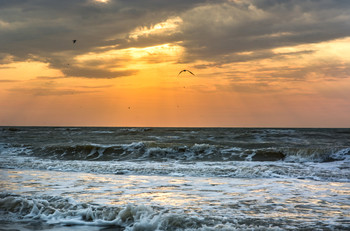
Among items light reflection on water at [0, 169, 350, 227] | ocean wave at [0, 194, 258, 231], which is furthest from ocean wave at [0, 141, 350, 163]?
ocean wave at [0, 194, 258, 231]

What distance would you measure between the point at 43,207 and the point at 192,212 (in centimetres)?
340

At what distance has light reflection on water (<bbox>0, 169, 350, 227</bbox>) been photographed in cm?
749

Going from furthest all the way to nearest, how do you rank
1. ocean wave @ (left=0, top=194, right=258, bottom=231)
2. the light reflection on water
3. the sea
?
the light reflection on water → the sea → ocean wave @ (left=0, top=194, right=258, bottom=231)

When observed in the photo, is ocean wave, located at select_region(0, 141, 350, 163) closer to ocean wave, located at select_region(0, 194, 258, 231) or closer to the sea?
the sea

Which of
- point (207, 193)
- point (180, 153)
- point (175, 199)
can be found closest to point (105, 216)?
point (175, 199)

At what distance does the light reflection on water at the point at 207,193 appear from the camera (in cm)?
749

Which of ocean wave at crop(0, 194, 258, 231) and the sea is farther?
the sea

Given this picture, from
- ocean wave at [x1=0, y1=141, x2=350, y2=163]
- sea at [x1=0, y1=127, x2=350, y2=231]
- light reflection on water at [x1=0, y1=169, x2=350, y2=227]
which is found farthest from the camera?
ocean wave at [x1=0, y1=141, x2=350, y2=163]

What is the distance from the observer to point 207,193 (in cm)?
942

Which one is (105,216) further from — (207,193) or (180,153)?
(180,153)

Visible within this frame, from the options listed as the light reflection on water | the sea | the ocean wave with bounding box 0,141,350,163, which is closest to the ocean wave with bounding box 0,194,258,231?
the sea

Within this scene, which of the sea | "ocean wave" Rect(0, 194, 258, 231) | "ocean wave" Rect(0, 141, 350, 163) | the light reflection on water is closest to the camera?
"ocean wave" Rect(0, 194, 258, 231)

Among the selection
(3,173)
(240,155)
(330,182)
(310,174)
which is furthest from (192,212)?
(240,155)

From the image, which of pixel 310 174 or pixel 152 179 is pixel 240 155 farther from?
pixel 152 179
